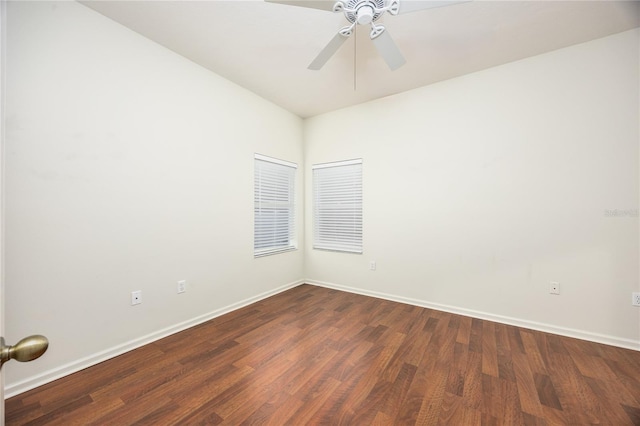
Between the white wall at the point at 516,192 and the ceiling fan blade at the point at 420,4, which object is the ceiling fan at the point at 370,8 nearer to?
the ceiling fan blade at the point at 420,4

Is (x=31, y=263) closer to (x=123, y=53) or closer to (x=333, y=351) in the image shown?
(x=123, y=53)

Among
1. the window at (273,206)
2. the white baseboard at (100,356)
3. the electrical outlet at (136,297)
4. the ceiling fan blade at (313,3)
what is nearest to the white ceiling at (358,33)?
the ceiling fan blade at (313,3)

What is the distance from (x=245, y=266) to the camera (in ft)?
10.5

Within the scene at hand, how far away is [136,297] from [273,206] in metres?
1.92

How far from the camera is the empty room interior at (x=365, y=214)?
1661 millimetres

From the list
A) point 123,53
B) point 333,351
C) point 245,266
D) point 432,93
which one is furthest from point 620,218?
point 123,53

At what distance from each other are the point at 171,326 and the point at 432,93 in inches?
152

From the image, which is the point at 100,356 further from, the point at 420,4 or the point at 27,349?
the point at 420,4

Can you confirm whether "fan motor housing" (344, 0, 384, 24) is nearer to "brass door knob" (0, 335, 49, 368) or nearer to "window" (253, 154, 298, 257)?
"window" (253, 154, 298, 257)

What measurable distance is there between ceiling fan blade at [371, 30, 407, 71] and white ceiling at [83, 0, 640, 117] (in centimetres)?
30

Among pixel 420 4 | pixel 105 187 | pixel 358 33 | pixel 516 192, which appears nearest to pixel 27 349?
pixel 105 187

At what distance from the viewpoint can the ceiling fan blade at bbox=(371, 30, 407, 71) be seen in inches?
72.0

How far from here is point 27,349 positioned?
1.89 ft

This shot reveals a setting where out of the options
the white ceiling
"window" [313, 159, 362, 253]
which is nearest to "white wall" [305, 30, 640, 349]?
"window" [313, 159, 362, 253]
